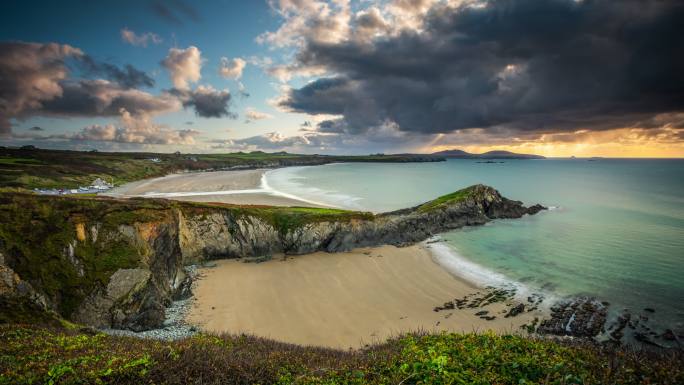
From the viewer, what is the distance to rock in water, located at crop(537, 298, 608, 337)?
1753cm

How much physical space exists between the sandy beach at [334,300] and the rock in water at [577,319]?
1.21 m

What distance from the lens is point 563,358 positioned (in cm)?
702

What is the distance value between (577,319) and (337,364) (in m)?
17.9

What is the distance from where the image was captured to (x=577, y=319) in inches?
734

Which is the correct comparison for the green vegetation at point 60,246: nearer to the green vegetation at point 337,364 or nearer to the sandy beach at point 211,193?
the green vegetation at point 337,364

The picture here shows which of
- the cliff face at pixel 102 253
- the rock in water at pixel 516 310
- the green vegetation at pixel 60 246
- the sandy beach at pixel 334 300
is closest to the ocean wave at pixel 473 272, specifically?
the sandy beach at pixel 334 300

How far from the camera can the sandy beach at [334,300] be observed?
17.5 metres

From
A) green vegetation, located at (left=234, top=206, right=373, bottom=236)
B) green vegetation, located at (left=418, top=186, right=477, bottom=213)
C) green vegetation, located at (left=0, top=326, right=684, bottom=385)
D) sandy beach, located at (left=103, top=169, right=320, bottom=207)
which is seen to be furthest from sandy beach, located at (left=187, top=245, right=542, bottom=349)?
sandy beach, located at (left=103, top=169, right=320, bottom=207)

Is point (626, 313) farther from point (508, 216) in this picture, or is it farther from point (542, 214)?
point (542, 214)

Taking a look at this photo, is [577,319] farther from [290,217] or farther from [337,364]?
[290,217]

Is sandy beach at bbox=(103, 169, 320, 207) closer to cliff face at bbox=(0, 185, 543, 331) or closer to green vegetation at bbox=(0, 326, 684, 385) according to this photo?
cliff face at bbox=(0, 185, 543, 331)

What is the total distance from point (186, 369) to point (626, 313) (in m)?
24.3

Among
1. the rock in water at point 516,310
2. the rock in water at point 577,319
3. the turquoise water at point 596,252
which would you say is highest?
the turquoise water at point 596,252

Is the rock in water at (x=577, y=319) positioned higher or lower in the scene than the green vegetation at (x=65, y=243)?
lower
